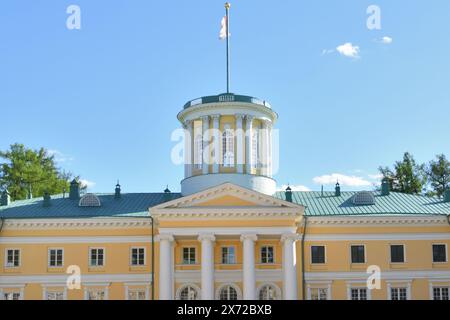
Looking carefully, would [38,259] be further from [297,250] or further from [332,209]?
[332,209]

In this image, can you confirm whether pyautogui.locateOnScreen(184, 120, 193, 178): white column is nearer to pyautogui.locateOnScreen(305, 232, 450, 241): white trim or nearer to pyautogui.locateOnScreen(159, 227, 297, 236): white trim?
pyautogui.locateOnScreen(159, 227, 297, 236): white trim

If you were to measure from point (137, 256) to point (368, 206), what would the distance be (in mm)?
13996

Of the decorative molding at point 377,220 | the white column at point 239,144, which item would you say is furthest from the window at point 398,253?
the white column at point 239,144

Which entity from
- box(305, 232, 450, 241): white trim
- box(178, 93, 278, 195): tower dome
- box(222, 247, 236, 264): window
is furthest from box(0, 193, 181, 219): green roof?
box(305, 232, 450, 241): white trim

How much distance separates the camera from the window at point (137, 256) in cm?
3916

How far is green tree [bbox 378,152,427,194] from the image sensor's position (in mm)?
58656

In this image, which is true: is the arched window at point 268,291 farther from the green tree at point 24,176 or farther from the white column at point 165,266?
the green tree at point 24,176

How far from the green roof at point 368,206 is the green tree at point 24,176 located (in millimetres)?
23358

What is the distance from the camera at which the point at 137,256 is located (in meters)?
39.2

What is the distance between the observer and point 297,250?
39.1m

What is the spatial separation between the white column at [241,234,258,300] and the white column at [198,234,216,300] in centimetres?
176
